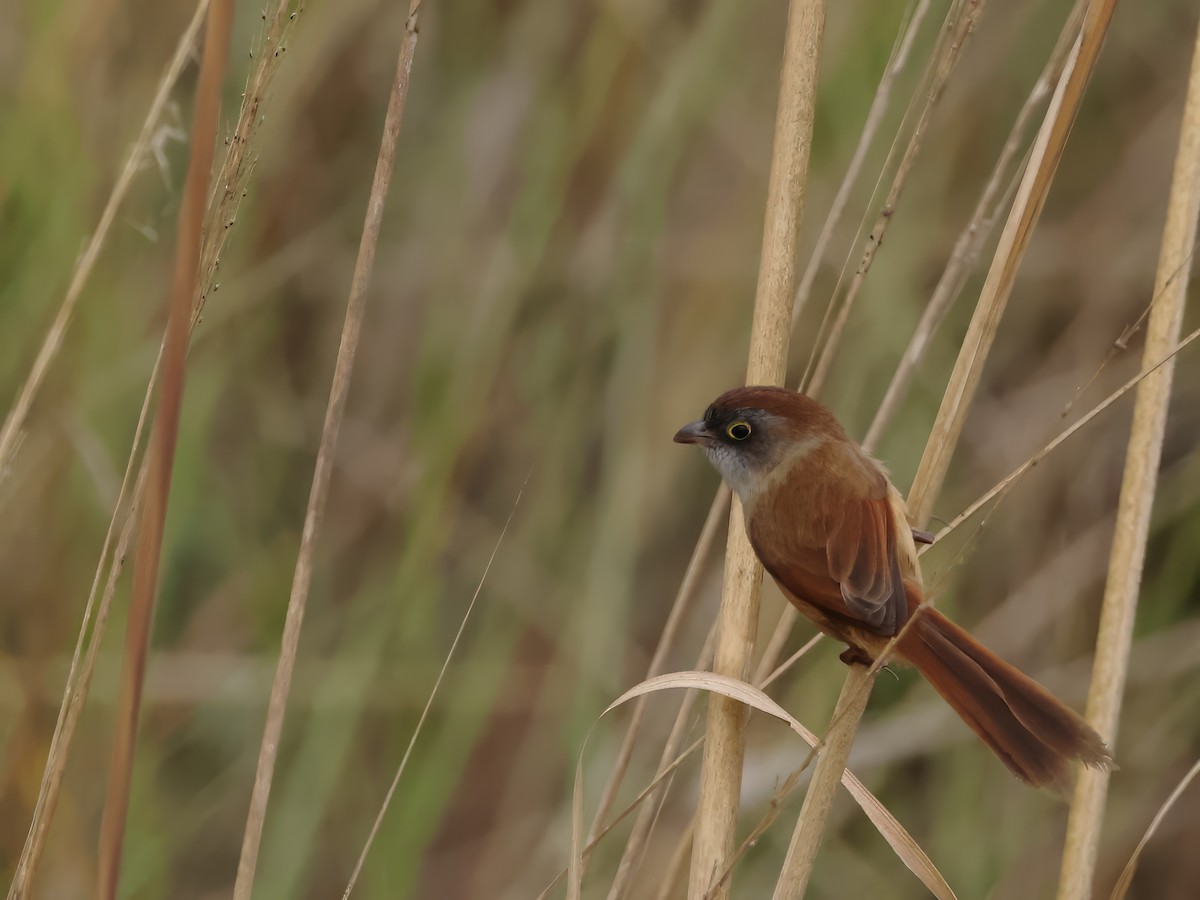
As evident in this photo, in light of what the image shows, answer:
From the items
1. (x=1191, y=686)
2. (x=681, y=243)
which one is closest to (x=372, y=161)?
(x=681, y=243)

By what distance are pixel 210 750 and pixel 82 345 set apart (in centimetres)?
89

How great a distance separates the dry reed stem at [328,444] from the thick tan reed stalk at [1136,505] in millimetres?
883

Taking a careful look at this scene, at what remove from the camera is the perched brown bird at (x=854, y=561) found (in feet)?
4.51

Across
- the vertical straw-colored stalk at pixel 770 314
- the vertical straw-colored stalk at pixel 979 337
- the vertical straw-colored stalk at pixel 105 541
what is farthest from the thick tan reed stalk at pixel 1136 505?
the vertical straw-colored stalk at pixel 105 541

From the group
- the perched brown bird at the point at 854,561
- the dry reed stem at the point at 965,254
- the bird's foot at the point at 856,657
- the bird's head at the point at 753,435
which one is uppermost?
the dry reed stem at the point at 965,254

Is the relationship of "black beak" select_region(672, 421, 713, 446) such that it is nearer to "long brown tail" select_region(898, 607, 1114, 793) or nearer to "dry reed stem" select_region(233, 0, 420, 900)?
"long brown tail" select_region(898, 607, 1114, 793)

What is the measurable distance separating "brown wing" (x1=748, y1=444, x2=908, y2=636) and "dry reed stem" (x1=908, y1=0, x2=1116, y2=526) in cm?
18

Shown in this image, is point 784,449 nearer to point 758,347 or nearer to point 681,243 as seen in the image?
point 758,347

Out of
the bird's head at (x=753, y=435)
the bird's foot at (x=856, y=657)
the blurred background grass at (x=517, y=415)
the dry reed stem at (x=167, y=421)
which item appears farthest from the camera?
the blurred background grass at (x=517, y=415)

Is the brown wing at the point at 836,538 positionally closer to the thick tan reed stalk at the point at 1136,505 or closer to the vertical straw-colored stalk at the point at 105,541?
the thick tan reed stalk at the point at 1136,505

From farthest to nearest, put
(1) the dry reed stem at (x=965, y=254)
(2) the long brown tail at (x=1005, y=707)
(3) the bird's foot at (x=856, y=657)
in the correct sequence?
1. (3) the bird's foot at (x=856, y=657)
2. (1) the dry reed stem at (x=965, y=254)
3. (2) the long brown tail at (x=1005, y=707)

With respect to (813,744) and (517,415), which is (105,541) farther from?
(517,415)

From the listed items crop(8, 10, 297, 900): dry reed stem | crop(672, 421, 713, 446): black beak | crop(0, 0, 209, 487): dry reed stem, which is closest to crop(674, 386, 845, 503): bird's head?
crop(672, 421, 713, 446): black beak

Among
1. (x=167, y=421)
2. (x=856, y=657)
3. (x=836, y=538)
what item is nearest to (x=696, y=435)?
(x=836, y=538)
